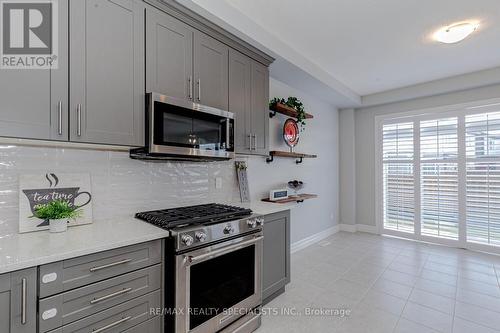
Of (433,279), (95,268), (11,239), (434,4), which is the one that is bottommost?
(433,279)

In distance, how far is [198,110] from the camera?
204 centimetres

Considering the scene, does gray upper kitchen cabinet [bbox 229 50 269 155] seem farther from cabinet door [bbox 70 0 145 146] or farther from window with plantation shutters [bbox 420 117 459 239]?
window with plantation shutters [bbox 420 117 459 239]

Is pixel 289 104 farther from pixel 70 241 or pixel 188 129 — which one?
pixel 70 241

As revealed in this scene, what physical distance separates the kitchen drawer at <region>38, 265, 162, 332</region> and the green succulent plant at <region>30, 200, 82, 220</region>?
1.78 feet

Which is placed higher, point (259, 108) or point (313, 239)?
point (259, 108)

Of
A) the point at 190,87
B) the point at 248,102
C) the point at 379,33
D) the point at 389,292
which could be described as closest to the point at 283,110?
the point at 248,102

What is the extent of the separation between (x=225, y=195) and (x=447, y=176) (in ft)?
12.8

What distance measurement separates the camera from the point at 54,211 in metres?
A: 1.54

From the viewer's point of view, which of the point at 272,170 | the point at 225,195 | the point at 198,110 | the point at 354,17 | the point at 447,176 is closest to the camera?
the point at 198,110

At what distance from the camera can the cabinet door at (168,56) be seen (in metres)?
1.81

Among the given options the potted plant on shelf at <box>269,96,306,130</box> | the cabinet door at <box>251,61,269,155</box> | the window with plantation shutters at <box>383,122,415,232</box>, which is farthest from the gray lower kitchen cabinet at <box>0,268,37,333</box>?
the window with plantation shutters at <box>383,122,415,232</box>

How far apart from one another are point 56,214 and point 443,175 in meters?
5.31

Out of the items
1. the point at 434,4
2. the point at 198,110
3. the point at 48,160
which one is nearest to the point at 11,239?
the point at 48,160

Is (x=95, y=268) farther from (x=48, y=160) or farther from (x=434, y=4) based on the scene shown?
(x=434, y=4)
